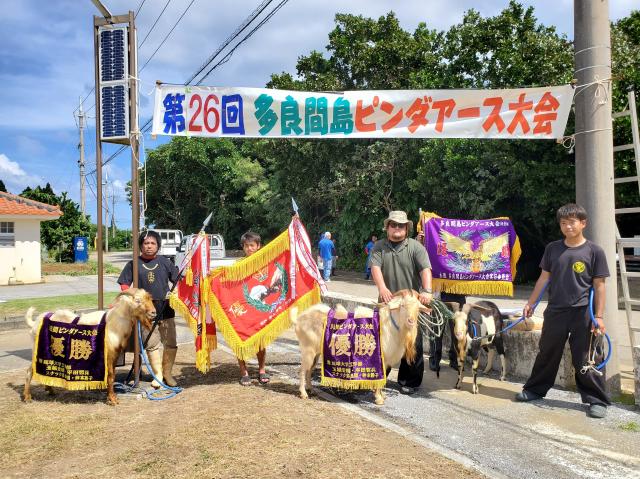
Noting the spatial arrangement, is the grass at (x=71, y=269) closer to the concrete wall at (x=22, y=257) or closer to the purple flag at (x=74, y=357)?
the concrete wall at (x=22, y=257)

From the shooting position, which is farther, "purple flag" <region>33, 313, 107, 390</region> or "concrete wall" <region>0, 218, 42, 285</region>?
"concrete wall" <region>0, 218, 42, 285</region>

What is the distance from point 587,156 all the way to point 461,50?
40.8 feet

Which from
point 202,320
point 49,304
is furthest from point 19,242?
point 202,320

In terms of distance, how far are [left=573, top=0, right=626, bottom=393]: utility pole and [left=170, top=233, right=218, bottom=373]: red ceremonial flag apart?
4389 millimetres

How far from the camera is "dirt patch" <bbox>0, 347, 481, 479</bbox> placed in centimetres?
347

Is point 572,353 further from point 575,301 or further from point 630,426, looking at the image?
point 630,426

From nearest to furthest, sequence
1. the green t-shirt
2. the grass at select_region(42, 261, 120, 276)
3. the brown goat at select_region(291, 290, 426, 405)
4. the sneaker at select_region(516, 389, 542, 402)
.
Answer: the brown goat at select_region(291, 290, 426, 405), the sneaker at select_region(516, 389, 542, 402), the green t-shirt, the grass at select_region(42, 261, 120, 276)

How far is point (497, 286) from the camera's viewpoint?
6.87 m

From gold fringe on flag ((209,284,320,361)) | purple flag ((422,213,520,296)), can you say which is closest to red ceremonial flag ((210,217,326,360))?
gold fringe on flag ((209,284,320,361))

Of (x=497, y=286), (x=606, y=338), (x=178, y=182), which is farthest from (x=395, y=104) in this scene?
(x=178, y=182)

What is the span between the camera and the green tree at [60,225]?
89.1 feet

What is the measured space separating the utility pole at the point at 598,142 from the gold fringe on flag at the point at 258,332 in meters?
3.22

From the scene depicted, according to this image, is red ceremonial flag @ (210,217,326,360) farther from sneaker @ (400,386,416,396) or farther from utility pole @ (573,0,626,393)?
utility pole @ (573,0,626,393)

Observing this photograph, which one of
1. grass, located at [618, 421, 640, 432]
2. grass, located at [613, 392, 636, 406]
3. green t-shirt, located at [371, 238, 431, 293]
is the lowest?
grass, located at [618, 421, 640, 432]
